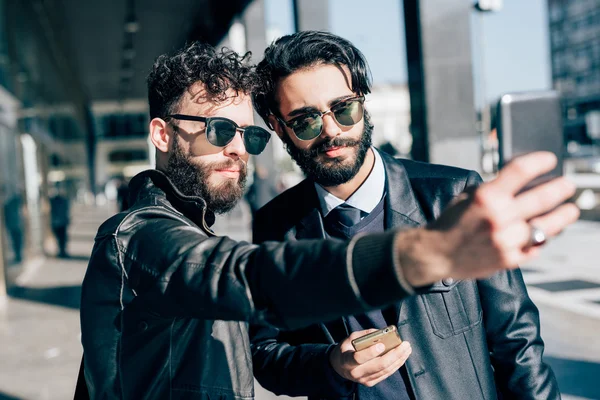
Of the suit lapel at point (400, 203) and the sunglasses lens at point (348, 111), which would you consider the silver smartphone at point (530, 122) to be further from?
the sunglasses lens at point (348, 111)

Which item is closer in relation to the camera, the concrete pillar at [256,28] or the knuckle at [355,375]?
the knuckle at [355,375]

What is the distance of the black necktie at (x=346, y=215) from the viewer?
2.12m

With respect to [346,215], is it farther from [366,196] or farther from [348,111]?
[348,111]

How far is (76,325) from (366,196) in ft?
21.4

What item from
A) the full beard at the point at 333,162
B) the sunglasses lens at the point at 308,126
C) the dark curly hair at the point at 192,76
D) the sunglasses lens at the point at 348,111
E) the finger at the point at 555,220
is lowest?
the finger at the point at 555,220

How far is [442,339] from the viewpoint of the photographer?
194cm

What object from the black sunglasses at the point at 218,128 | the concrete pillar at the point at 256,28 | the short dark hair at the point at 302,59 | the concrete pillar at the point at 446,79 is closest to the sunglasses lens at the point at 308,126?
the short dark hair at the point at 302,59

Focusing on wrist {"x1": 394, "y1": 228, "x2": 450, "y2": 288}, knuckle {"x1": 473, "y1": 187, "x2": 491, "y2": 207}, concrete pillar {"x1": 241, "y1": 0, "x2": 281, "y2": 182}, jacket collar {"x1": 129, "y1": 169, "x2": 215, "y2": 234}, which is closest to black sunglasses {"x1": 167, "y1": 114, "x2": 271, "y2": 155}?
jacket collar {"x1": 129, "y1": 169, "x2": 215, "y2": 234}

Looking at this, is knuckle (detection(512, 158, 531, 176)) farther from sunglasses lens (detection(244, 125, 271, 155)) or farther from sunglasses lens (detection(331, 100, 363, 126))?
sunglasses lens (detection(331, 100, 363, 126))

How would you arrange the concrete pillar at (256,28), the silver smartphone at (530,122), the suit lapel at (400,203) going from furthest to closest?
the concrete pillar at (256,28) → the suit lapel at (400,203) → the silver smartphone at (530,122)

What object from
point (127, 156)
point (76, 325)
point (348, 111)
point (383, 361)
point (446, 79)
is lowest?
point (76, 325)

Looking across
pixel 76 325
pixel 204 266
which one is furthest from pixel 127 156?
pixel 204 266

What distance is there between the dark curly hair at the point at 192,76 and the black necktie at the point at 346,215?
0.52m

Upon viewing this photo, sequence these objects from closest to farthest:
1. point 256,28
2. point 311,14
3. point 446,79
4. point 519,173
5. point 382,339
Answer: point 519,173 < point 382,339 < point 446,79 < point 311,14 < point 256,28
